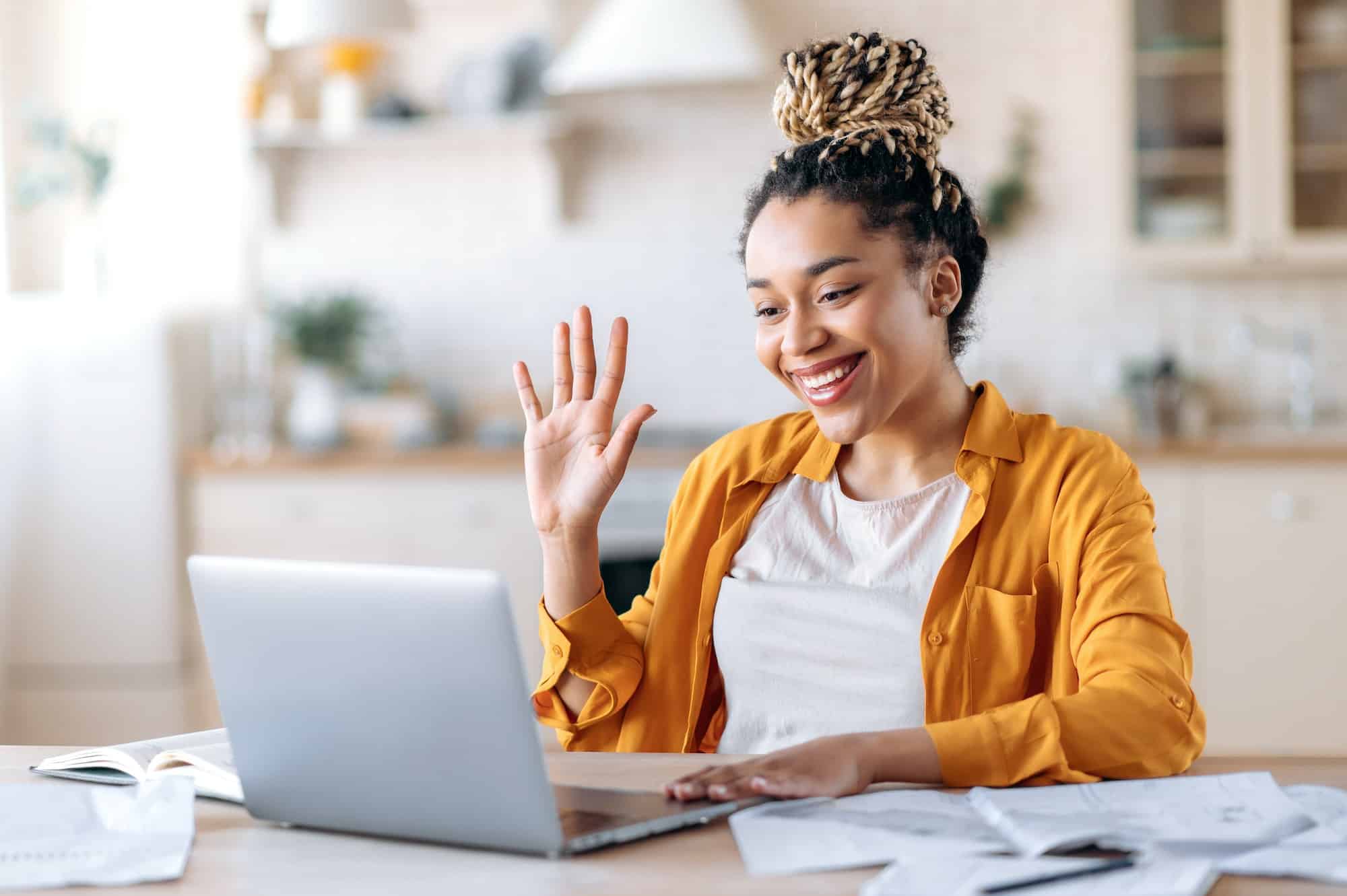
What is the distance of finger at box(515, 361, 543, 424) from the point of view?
163cm

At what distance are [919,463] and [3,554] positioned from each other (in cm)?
314

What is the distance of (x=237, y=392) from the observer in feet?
15.0

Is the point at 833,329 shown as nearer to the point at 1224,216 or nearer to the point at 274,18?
the point at 274,18

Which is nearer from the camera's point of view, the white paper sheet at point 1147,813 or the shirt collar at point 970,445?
the white paper sheet at point 1147,813

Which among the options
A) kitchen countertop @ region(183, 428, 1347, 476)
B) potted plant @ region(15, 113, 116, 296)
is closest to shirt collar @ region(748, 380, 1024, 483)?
kitchen countertop @ region(183, 428, 1347, 476)

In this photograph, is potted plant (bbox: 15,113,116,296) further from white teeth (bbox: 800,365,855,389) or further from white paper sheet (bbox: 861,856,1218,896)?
white paper sheet (bbox: 861,856,1218,896)

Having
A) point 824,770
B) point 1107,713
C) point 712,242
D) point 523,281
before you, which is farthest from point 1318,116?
point 824,770

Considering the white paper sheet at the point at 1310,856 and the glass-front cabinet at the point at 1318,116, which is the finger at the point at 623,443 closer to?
the white paper sheet at the point at 1310,856

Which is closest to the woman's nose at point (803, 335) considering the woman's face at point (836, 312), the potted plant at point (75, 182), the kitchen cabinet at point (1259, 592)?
the woman's face at point (836, 312)

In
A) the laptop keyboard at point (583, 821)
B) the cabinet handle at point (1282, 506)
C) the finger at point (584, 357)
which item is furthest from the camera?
the cabinet handle at point (1282, 506)

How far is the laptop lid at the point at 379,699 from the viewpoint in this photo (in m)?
1.05

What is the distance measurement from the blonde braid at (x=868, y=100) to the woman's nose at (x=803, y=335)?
190mm

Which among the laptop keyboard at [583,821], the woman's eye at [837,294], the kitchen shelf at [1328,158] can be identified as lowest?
the laptop keyboard at [583,821]

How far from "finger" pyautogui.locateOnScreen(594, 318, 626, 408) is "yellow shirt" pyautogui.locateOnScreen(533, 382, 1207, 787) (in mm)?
230
